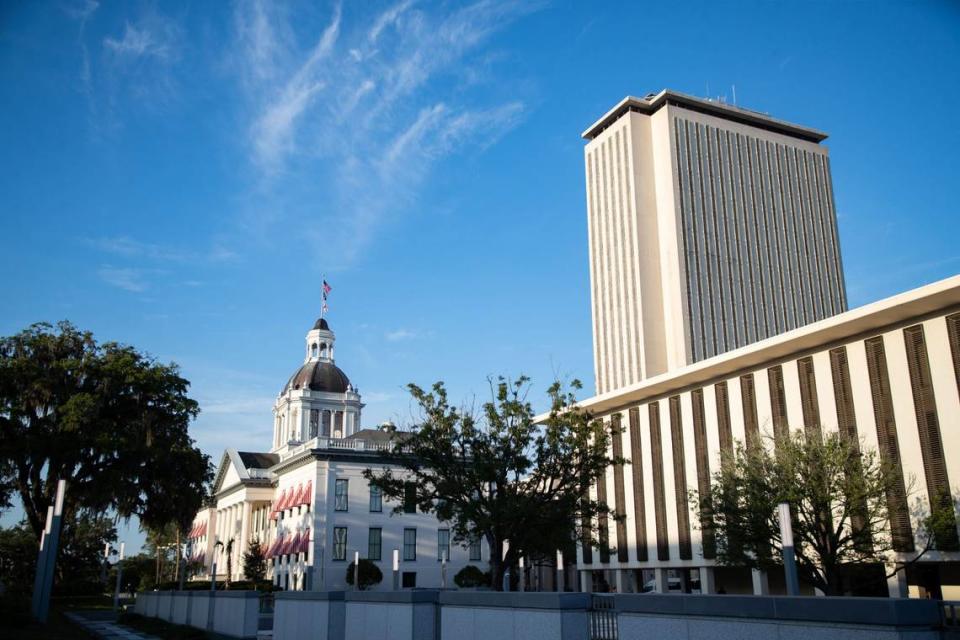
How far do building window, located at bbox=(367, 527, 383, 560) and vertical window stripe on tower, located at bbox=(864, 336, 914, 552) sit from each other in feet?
148

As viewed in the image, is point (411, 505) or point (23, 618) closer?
point (23, 618)

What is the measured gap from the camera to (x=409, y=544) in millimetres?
73750

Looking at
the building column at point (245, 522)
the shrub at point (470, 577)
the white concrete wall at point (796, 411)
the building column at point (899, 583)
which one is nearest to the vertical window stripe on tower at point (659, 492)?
the white concrete wall at point (796, 411)

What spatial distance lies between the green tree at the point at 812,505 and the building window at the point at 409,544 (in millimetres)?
41304

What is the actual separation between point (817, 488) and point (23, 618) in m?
27.9

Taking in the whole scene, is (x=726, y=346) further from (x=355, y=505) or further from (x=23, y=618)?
(x=23, y=618)

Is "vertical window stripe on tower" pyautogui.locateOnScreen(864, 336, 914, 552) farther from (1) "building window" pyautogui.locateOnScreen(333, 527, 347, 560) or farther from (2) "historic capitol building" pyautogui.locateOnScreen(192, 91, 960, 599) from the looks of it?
(1) "building window" pyautogui.locateOnScreen(333, 527, 347, 560)

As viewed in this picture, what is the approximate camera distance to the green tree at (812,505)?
110 feet

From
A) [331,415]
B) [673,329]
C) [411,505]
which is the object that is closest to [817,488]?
[411,505]

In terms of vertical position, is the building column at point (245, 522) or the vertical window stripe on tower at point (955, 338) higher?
the vertical window stripe on tower at point (955, 338)

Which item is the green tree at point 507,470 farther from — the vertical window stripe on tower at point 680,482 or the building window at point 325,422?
the building window at point 325,422

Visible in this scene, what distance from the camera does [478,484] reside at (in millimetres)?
33438

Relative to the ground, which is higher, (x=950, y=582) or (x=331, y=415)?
(x=331, y=415)

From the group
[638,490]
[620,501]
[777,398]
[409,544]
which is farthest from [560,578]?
[777,398]
